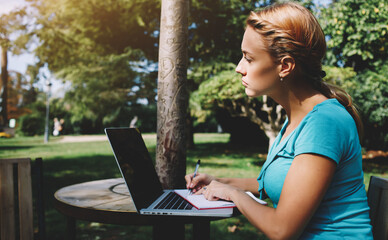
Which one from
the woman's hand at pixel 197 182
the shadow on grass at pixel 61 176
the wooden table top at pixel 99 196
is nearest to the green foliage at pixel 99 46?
the shadow on grass at pixel 61 176

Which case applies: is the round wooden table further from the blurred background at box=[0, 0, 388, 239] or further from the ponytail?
the blurred background at box=[0, 0, 388, 239]

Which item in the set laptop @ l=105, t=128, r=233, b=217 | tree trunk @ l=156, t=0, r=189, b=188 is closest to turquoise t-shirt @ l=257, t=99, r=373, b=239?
laptop @ l=105, t=128, r=233, b=217

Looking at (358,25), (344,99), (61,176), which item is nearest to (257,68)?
(344,99)

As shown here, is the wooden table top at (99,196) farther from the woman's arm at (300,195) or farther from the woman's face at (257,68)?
the woman's face at (257,68)

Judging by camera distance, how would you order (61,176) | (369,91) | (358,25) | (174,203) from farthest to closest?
(369,91) → (358,25) → (61,176) → (174,203)

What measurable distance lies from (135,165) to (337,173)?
1085mm

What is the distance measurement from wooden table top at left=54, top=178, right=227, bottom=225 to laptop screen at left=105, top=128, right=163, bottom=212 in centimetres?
11

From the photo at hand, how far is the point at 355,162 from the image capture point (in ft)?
4.10

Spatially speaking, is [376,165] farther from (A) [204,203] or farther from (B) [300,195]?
(B) [300,195]

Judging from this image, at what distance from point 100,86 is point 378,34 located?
11.3 metres

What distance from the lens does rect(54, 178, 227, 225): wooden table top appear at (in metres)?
1.61

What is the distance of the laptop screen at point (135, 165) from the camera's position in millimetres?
1562

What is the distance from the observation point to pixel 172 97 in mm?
2418


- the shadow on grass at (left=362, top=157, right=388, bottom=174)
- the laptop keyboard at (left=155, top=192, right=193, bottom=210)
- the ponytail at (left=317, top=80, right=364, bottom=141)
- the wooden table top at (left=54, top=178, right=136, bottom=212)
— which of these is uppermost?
the ponytail at (left=317, top=80, right=364, bottom=141)
